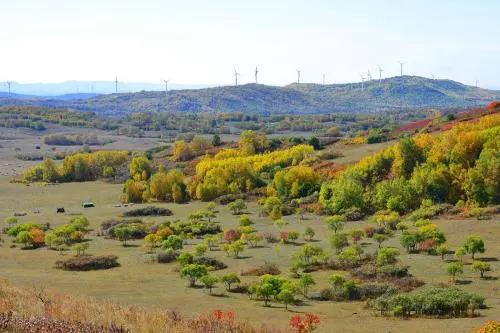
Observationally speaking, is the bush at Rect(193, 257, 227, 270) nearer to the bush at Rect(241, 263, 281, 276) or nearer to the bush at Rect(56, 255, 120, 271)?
the bush at Rect(241, 263, 281, 276)

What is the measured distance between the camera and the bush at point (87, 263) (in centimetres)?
4466

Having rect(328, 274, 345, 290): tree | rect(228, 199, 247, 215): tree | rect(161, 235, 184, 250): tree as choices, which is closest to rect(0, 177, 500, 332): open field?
rect(228, 199, 247, 215): tree

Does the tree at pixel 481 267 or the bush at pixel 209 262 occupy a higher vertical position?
the tree at pixel 481 267

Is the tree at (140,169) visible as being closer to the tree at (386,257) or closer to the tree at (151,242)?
the tree at (151,242)

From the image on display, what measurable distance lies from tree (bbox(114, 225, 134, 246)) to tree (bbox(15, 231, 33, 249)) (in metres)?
7.11

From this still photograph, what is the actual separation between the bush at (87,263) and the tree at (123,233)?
9.27 metres

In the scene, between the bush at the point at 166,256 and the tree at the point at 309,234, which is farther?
the tree at the point at 309,234

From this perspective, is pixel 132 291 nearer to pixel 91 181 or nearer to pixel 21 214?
pixel 21 214

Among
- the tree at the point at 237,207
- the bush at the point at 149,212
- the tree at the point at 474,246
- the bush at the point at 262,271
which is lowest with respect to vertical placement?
the bush at the point at 149,212

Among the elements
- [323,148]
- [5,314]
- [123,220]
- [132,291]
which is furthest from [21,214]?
[5,314]

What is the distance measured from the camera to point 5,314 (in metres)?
15.9

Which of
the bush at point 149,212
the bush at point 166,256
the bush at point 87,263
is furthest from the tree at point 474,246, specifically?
the bush at point 149,212

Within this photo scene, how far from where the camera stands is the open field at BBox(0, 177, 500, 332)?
29.2m

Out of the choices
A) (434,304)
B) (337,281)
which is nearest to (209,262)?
(337,281)
